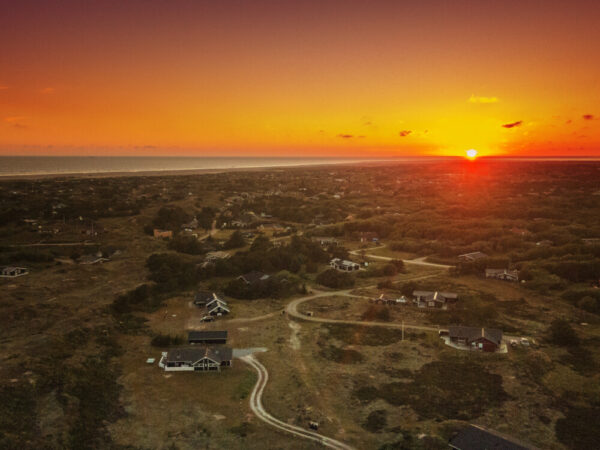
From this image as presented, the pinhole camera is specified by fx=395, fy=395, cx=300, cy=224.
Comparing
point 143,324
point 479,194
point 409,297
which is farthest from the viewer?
point 479,194

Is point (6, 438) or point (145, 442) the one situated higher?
point (6, 438)

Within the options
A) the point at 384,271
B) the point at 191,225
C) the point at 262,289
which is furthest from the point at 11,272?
the point at 384,271

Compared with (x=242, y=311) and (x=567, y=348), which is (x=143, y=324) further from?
(x=567, y=348)

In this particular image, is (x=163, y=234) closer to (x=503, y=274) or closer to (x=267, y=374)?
(x=267, y=374)

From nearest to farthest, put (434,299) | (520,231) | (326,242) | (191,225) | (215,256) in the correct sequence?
1. (434,299)
2. (215,256)
3. (326,242)
4. (520,231)
5. (191,225)

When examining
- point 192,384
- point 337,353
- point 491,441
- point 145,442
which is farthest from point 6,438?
point 491,441

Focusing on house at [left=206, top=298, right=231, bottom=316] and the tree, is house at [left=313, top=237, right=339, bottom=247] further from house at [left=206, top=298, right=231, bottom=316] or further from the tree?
house at [left=206, top=298, right=231, bottom=316]

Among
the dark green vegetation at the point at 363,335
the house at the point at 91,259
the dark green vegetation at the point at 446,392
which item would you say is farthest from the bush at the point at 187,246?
the dark green vegetation at the point at 446,392
